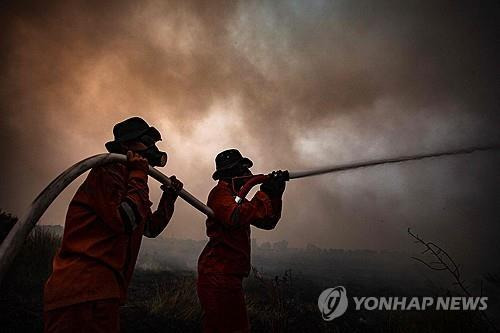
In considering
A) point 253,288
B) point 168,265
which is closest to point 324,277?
point 253,288

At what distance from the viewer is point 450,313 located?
6133 millimetres

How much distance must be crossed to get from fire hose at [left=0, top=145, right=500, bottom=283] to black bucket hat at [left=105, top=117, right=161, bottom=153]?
1.02 ft

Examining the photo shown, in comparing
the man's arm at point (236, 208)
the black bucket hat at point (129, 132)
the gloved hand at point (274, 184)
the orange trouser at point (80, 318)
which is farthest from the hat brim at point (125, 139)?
the gloved hand at point (274, 184)

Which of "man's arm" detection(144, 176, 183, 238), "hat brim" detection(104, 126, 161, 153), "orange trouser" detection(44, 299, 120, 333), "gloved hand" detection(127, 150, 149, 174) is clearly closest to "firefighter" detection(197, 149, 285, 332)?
"man's arm" detection(144, 176, 183, 238)

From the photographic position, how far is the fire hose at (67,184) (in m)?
1.70

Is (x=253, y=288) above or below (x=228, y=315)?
above

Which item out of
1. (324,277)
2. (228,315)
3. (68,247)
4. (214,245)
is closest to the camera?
(68,247)

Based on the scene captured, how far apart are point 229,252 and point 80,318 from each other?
1.92 meters

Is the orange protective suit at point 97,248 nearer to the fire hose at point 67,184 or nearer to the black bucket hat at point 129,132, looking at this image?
the fire hose at point 67,184

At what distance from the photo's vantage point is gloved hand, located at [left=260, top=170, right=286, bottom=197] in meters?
4.43

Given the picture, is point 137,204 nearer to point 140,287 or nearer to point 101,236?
point 101,236

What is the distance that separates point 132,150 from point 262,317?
17.7 feet

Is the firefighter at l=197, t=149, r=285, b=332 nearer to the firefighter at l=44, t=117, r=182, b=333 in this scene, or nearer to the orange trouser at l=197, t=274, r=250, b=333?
the orange trouser at l=197, t=274, r=250, b=333

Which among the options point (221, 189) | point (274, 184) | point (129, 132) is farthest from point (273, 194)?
point (129, 132)
